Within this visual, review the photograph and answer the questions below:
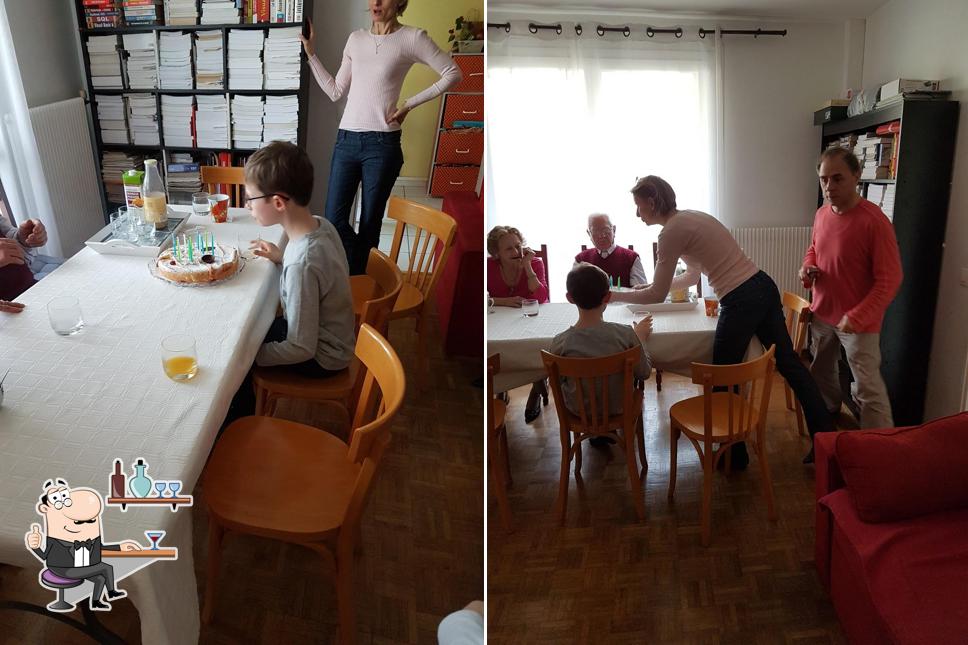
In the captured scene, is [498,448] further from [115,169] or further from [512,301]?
[115,169]

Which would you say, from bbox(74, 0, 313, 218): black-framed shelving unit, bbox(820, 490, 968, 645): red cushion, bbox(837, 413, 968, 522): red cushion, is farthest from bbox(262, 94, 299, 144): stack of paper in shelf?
bbox(820, 490, 968, 645): red cushion

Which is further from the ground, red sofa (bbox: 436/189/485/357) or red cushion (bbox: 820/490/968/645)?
red sofa (bbox: 436/189/485/357)

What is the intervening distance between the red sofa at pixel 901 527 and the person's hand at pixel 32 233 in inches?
55.5

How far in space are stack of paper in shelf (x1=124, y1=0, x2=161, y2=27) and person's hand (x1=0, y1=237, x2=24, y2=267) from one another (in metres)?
0.42

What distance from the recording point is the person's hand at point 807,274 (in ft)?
3.80

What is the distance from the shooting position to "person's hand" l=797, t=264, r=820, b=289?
1159mm

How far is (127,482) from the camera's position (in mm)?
863

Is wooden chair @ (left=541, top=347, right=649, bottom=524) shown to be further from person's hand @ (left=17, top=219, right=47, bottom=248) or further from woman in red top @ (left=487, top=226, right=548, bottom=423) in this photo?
person's hand @ (left=17, top=219, right=47, bottom=248)

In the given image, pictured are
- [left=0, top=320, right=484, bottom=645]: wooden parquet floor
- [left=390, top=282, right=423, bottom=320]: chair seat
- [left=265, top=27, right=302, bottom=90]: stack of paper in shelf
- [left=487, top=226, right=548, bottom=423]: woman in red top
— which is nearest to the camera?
[left=0, top=320, right=484, bottom=645]: wooden parquet floor

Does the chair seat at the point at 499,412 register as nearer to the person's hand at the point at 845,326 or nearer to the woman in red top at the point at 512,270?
the woman in red top at the point at 512,270

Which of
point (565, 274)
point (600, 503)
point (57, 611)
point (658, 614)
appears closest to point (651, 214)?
point (565, 274)

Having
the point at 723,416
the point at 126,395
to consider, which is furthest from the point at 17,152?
the point at 723,416

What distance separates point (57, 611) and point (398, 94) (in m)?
1.09

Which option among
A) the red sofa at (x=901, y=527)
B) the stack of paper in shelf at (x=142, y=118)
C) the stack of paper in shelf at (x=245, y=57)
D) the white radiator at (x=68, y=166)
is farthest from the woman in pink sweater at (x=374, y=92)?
the red sofa at (x=901, y=527)
